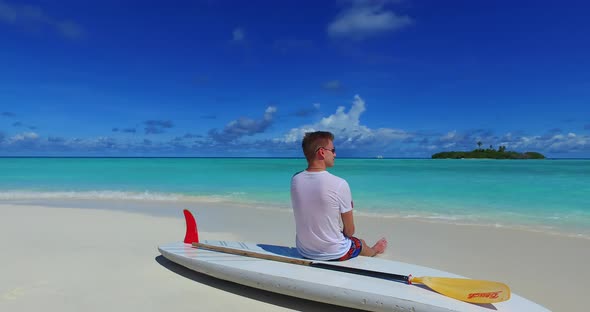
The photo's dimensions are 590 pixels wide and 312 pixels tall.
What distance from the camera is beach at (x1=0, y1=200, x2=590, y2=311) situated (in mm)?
3340

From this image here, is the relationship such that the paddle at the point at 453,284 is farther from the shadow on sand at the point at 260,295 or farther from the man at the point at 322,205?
the shadow on sand at the point at 260,295

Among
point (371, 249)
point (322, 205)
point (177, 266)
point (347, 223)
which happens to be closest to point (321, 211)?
point (322, 205)

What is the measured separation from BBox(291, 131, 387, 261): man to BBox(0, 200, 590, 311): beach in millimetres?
518

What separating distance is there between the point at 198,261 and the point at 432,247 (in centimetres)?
360

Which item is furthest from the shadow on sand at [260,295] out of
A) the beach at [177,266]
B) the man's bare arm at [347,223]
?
the man's bare arm at [347,223]

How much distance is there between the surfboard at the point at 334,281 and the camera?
107 inches

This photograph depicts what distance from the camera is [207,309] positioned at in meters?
3.17

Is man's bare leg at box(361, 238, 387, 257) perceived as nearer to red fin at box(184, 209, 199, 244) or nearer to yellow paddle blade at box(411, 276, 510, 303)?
yellow paddle blade at box(411, 276, 510, 303)

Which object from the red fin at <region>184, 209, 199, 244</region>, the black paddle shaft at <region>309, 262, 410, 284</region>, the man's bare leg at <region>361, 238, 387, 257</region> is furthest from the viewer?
the red fin at <region>184, 209, 199, 244</region>

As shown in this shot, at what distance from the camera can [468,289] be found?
281 cm

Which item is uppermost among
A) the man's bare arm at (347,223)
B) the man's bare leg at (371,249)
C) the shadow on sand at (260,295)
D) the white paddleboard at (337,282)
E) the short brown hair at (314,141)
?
the short brown hair at (314,141)

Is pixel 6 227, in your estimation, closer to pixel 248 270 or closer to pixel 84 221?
pixel 84 221

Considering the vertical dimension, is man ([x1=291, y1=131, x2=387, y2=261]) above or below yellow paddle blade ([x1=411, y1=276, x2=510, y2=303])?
above

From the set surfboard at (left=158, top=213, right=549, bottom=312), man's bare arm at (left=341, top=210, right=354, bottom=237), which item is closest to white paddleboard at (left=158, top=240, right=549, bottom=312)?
surfboard at (left=158, top=213, right=549, bottom=312)
